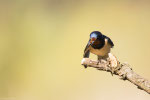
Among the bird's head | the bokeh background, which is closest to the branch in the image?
the bird's head

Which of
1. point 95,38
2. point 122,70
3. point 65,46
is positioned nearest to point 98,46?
point 95,38

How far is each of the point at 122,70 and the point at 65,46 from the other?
5.09 metres

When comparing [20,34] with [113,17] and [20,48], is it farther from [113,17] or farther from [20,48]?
[113,17]

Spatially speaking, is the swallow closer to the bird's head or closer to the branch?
the bird's head

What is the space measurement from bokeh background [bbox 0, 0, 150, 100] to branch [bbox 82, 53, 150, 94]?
2681 millimetres

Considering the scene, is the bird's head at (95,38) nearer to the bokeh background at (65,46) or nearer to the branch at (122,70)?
the branch at (122,70)

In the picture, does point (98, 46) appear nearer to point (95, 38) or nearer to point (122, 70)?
point (95, 38)

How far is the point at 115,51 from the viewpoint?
7875mm

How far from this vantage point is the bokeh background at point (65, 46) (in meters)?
7.24

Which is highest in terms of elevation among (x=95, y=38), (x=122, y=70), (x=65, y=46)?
(x=95, y=38)

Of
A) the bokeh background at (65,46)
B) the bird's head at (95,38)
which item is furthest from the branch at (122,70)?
the bokeh background at (65,46)

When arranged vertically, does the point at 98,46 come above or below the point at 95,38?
below

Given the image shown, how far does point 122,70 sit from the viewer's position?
381 centimetres

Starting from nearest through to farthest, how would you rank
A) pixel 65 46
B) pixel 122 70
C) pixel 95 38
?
pixel 122 70 → pixel 95 38 → pixel 65 46
